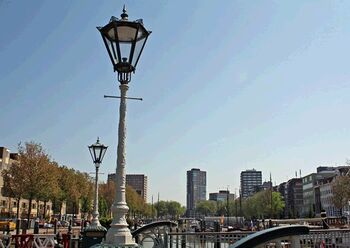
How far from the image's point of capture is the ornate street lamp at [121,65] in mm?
6418

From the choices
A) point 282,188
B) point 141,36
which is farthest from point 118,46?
point 282,188

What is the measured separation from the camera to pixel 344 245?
1043 centimetres

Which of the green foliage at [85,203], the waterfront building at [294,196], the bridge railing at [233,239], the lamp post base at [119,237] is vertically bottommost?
the bridge railing at [233,239]

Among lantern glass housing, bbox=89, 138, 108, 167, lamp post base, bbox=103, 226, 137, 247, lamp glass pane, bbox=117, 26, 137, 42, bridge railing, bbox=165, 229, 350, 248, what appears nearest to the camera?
lamp post base, bbox=103, 226, 137, 247

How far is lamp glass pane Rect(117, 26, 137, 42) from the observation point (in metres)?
6.62

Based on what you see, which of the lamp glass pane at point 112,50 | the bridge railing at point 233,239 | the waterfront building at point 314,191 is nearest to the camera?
the lamp glass pane at point 112,50

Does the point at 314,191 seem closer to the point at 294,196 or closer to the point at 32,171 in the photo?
the point at 294,196

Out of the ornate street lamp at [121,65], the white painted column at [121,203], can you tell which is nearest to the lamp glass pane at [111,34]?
the ornate street lamp at [121,65]

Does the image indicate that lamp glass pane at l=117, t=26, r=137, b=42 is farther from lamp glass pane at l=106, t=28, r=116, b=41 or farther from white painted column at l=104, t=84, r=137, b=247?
white painted column at l=104, t=84, r=137, b=247

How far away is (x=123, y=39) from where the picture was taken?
6715 millimetres

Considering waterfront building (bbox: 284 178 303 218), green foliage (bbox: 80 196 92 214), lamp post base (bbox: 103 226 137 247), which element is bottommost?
lamp post base (bbox: 103 226 137 247)

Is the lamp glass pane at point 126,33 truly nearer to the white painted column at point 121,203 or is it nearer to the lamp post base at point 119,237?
the white painted column at point 121,203

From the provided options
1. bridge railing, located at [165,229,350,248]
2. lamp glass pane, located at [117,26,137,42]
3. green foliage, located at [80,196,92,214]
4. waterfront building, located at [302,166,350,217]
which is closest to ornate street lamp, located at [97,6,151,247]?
lamp glass pane, located at [117,26,137,42]

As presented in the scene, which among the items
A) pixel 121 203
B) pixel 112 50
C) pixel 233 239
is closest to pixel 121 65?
pixel 112 50
